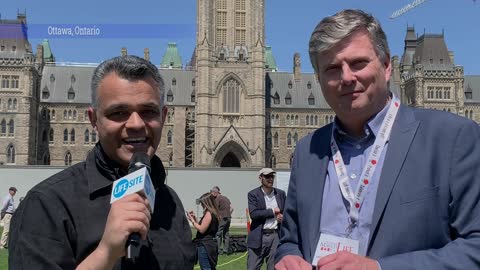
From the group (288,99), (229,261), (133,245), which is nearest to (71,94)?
(288,99)

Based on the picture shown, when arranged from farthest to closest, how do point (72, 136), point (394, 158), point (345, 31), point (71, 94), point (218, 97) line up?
1. point (71, 94)
2. point (72, 136)
3. point (218, 97)
4. point (345, 31)
5. point (394, 158)

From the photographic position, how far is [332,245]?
2139mm

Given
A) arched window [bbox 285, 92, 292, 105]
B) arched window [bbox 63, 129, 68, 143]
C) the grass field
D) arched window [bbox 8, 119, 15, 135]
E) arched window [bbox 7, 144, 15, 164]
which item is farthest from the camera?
arched window [bbox 285, 92, 292, 105]

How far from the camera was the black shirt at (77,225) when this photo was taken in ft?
6.03

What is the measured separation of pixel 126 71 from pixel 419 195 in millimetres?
1113

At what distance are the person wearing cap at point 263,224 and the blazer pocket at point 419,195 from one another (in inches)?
231

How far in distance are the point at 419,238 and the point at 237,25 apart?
53.8 meters

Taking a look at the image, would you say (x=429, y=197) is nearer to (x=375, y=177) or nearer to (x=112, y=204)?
(x=375, y=177)

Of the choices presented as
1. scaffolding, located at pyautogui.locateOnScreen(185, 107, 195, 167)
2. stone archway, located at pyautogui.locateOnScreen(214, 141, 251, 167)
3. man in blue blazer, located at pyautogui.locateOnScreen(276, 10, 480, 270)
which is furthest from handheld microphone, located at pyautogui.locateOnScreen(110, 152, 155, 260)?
scaffolding, located at pyautogui.locateOnScreen(185, 107, 195, 167)

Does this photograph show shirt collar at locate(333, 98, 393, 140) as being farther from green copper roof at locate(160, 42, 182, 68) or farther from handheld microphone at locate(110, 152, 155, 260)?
green copper roof at locate(160, 42, 182, 68)

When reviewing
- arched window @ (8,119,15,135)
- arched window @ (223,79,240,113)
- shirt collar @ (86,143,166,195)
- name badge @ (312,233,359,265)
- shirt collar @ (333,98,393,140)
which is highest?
arched window @ (223,79,240,113)

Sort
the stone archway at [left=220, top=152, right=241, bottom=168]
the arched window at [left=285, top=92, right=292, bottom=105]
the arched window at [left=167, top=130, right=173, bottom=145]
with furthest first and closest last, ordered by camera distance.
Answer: the arched window at [left=285, top=92, right=292, bottom=105] → the arched window at [left=167, top=130, right=173, bottom=145] → the stone archway at [left=220, top=152, right=241, bottom=168]

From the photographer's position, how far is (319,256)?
7.08ft

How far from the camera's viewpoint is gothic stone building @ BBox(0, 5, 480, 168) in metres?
53.8
